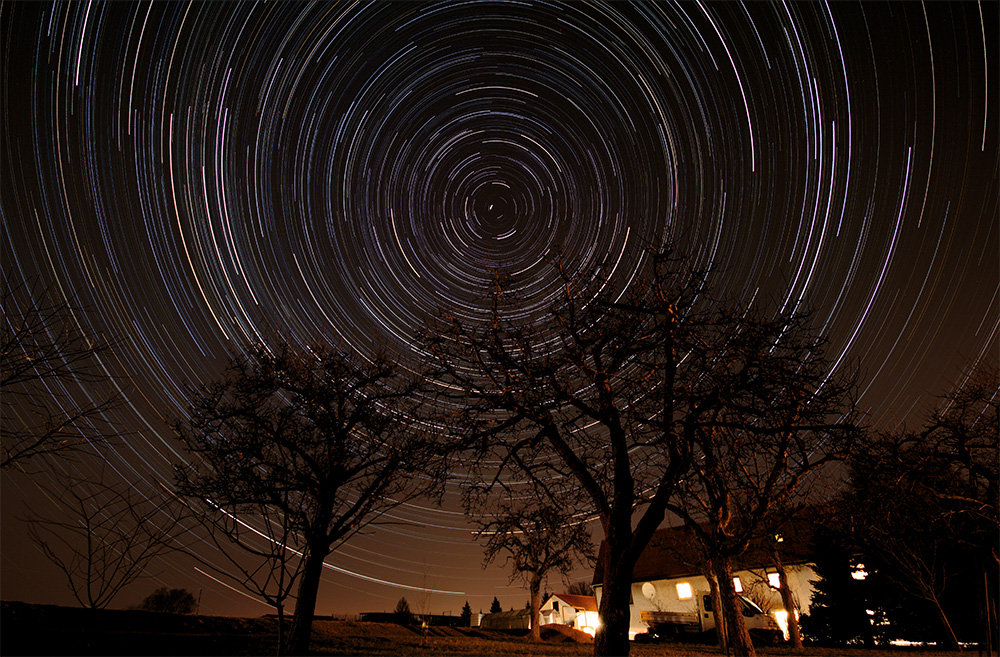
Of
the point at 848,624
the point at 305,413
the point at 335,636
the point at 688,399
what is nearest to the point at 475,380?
the point at 688,399

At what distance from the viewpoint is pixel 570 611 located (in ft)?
201

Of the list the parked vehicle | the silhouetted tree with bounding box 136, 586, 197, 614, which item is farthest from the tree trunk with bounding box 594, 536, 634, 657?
the silhouetted tree with bounding box 136, 586, 197, 614

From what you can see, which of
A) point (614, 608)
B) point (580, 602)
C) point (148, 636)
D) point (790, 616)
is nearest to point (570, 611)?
point (580, 602)

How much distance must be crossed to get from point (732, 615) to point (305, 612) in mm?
10534

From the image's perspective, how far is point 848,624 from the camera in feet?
85.0

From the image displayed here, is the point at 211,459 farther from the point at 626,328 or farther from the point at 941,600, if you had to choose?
the point at 941,600

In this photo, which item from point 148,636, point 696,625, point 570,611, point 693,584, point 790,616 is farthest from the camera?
point 570,611

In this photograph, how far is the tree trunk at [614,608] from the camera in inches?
316

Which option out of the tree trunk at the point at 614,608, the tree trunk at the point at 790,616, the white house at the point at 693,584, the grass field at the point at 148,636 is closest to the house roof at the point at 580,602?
the white house at the point at 693,584

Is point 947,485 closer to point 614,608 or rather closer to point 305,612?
point 614,608

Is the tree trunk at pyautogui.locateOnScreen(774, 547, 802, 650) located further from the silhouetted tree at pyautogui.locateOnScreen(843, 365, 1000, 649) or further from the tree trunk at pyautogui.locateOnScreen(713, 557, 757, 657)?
the tree trunk at pyautogui.locateOnScreen(713, 557, 757, 657)

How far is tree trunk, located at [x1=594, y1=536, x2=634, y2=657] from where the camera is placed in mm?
8031

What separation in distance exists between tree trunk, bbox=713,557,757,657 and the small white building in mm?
51323

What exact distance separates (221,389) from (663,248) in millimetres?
11723
